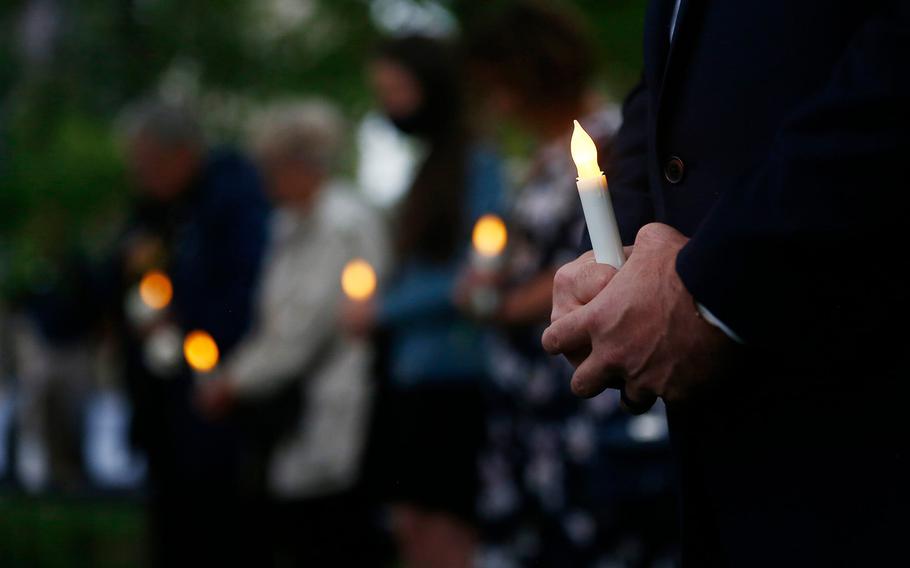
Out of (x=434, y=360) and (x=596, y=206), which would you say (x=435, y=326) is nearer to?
(x=434, y=360)

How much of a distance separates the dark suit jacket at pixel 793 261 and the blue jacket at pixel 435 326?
7.94 feet

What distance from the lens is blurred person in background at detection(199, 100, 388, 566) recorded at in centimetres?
455

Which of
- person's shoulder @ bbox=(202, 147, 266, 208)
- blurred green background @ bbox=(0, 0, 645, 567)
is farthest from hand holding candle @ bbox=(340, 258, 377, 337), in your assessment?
blurred green background @ bbox=(0, 0, 645, 567)

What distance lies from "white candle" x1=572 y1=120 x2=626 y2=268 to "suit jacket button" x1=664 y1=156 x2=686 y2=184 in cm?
14

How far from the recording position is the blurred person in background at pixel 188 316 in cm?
470

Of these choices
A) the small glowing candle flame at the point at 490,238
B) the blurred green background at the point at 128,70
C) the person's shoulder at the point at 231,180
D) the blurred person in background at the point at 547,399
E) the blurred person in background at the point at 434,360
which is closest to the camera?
the blurred person in background at the point at 547,399

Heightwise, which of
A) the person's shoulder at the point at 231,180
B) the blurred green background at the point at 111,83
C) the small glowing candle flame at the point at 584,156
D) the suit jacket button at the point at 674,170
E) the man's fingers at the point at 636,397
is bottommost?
the blurred green background at the point at 111,83

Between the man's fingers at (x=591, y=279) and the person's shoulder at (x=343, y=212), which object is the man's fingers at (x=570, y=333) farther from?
the person's shoulder at (x=343, y=212)

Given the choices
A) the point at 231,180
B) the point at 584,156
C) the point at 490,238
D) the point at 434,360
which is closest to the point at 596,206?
the point at 584,156

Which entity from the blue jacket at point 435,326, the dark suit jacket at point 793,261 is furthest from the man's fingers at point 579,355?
the blue jacket at point 435,326

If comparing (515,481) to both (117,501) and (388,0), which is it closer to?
(117,501)

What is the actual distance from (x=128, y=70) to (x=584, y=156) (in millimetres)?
11057

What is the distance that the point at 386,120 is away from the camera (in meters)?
4.53

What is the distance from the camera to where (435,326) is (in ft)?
12.8
